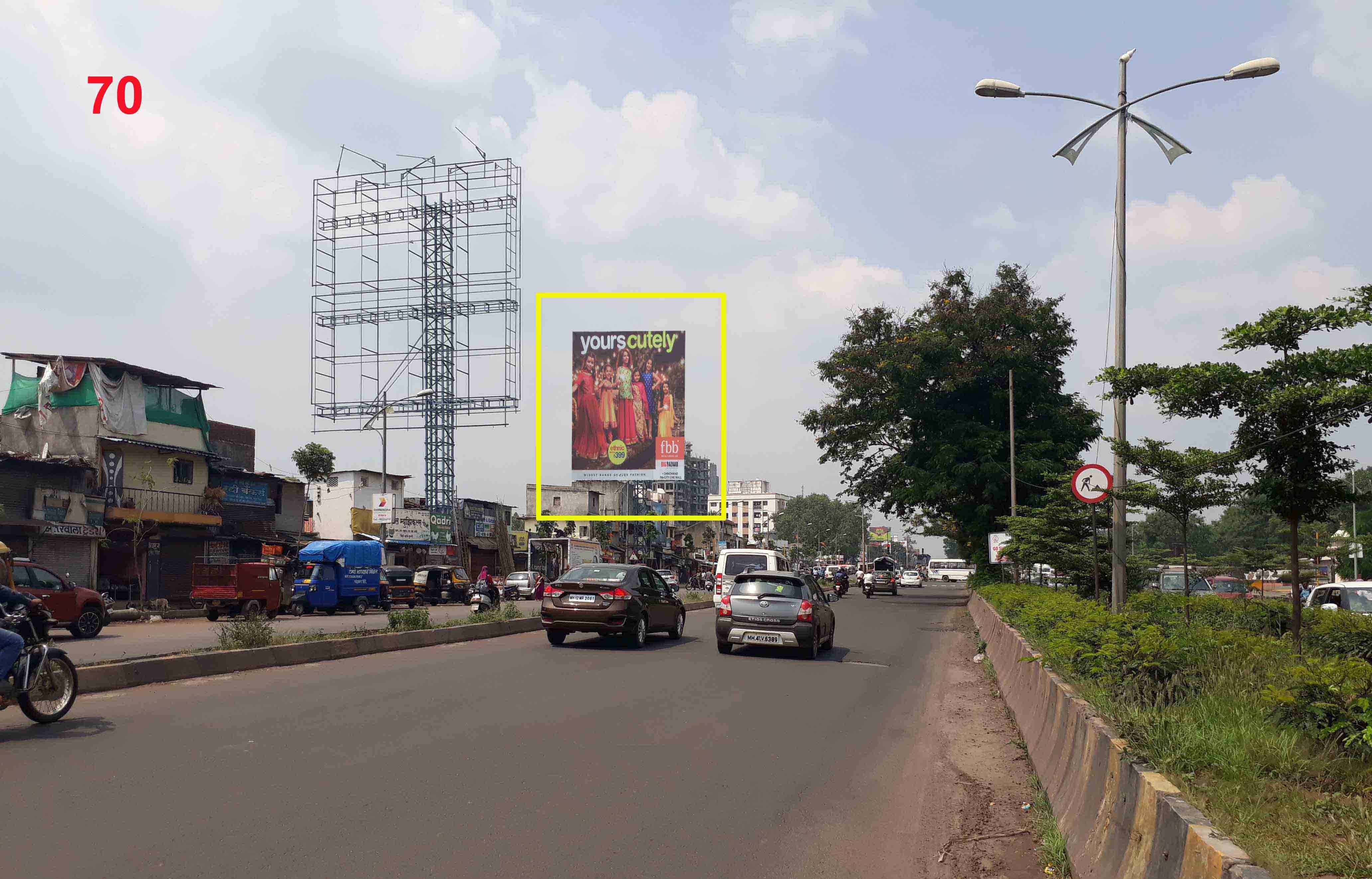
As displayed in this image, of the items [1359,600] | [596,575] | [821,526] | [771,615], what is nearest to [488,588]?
[596,575]

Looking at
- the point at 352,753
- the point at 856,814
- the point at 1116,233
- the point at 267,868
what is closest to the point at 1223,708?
the point at 856,814

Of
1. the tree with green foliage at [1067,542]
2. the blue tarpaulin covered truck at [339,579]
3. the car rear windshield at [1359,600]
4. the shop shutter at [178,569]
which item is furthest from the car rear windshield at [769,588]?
the shop shutter at [178,569]

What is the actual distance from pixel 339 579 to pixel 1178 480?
26.9m

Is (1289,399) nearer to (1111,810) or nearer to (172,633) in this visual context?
(1111,810)

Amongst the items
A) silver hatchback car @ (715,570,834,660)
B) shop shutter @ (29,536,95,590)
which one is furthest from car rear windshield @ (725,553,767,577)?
shop shutter @ (29,536,95,590)

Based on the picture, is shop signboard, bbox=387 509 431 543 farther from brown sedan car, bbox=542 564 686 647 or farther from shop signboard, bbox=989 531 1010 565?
brown sedan car, bbox=542 564 686 647

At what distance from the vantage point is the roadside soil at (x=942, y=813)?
18.9 ft

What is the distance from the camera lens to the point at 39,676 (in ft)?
29.0

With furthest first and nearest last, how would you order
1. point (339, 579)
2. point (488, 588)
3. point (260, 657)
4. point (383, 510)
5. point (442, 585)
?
point (383, 510) → point (442, 585) → point (488, 588) → point (339, 579) → point (260, 657)

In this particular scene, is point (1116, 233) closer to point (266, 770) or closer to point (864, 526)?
point (266, 770)

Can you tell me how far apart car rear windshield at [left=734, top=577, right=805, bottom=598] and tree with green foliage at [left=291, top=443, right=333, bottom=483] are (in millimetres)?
48355

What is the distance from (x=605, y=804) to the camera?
6699mm

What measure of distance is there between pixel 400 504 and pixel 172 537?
→ 22.0 meters

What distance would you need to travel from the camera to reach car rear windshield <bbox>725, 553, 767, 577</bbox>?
2536cm
